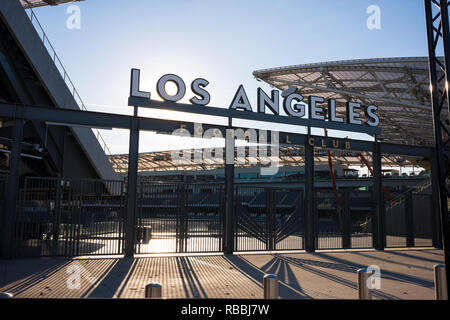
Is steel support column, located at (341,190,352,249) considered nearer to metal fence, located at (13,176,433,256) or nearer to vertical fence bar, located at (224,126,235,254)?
metal fence, located at (13,176,433,256)

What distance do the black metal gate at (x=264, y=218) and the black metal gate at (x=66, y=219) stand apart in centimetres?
486

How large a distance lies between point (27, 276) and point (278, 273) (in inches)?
266

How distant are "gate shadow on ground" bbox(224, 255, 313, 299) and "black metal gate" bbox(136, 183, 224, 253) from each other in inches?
58.4

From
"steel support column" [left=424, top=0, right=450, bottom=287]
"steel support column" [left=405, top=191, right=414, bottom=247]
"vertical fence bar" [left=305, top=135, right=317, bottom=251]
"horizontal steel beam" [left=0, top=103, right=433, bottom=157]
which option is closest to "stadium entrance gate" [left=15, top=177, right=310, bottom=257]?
"vertical fence bar" [left=305, top=135, right=317, bottom=251]

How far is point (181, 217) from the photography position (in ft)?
45.8

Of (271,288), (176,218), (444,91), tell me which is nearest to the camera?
(271,288)

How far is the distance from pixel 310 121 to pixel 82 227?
434 inches

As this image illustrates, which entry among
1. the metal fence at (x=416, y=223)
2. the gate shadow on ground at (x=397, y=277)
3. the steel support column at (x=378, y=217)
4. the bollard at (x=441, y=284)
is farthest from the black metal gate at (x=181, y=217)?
the metal fence at (x=416, y=223)

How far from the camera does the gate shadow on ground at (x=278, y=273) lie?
7.74 metres

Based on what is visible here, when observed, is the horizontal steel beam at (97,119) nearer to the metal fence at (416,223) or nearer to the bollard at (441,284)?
the metal fence at (416,223)

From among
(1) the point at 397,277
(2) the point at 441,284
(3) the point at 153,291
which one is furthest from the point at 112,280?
(1) the point at 397,277

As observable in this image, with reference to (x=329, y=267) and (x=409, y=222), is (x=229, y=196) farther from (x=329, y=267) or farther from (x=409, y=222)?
(x=409, y=222)

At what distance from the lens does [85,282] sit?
28.0 ft
